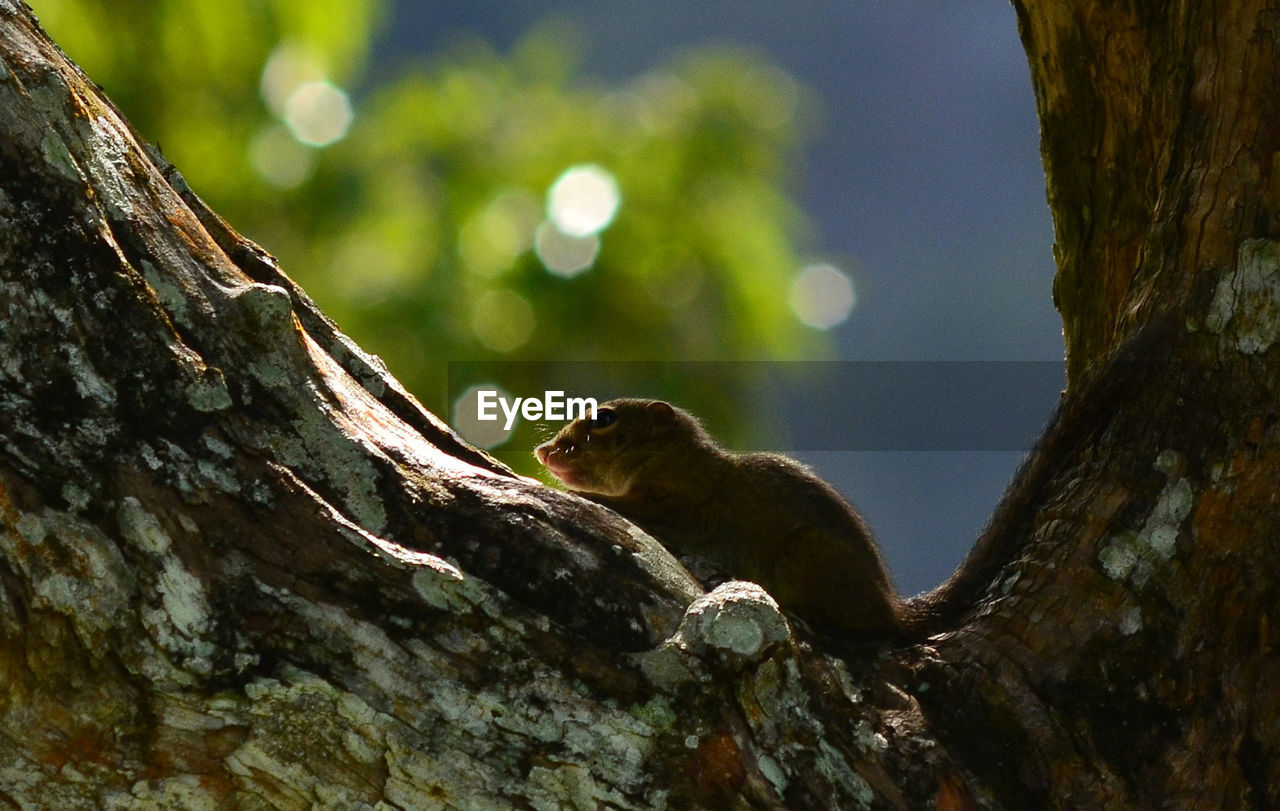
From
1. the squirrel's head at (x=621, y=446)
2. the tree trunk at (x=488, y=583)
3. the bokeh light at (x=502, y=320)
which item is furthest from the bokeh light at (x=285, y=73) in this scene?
the tree trunk at (x=488, y=583)

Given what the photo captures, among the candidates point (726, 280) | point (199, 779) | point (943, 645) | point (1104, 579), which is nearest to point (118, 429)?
point (199, 779)

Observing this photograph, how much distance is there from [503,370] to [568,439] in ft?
16.3

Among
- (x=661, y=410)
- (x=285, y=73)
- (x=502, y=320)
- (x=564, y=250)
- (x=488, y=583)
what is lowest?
(x=488, y=583)

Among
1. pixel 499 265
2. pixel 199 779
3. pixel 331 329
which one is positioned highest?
pixel 499 265

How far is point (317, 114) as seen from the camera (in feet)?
44.8

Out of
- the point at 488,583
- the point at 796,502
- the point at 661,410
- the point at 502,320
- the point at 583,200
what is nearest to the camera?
the point at 488,583

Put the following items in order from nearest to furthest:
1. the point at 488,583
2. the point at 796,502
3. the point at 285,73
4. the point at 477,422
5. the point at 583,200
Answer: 1. the point at 488,583
2. the point at 796,502
3. the point at 477,422
4. the point at 583,200
5. the point at 285,73

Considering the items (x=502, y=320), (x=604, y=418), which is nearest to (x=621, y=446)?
(x=604, y=418)

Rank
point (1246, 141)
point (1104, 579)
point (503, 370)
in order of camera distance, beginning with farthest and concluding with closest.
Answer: point (503, 370), point (1246, 141), point (1104, 579)

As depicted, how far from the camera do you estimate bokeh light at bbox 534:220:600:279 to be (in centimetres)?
1155

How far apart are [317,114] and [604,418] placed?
30.1ft

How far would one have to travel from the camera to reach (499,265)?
38.4 feet

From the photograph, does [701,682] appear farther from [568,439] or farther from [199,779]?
[568,439]

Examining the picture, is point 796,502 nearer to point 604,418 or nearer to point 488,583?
point 604,418
